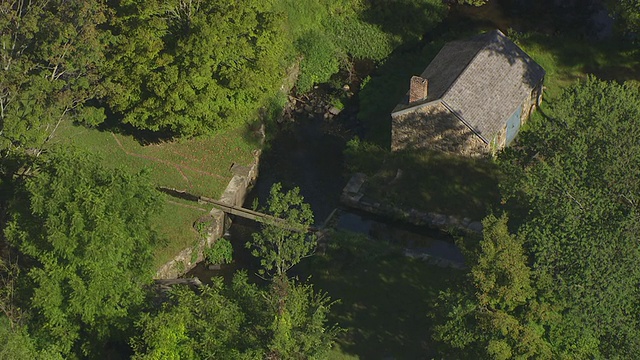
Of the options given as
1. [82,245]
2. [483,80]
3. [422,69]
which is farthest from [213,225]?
[422,69]

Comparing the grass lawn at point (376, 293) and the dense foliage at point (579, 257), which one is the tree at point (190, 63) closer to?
the grass lawn at point (376, 293)

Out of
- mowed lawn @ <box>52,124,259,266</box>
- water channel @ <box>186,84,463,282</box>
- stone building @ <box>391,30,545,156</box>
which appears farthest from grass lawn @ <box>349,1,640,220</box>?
mowed lawn @ <box>52,124,259,266</box>

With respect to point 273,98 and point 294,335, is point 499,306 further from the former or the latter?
point 273,98

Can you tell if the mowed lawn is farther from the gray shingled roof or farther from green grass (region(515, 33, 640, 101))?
green grass (region(515, 33, 640, 101))

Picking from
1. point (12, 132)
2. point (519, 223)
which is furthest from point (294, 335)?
point (12, 132)

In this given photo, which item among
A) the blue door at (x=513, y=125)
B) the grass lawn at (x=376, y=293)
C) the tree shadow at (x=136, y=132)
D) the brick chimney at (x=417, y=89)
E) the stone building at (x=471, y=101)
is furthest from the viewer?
the blue door at (x=513, y=125)

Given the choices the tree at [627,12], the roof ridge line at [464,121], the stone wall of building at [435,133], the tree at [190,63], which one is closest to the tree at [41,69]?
the tree at [190,63]

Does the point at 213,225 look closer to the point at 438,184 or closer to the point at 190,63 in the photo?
the point at 190,63
